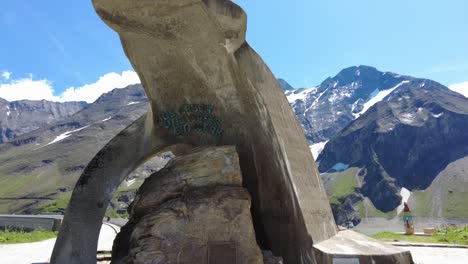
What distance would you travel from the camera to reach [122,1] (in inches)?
544

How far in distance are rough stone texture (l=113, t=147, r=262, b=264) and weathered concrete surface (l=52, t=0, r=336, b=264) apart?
5.02ft

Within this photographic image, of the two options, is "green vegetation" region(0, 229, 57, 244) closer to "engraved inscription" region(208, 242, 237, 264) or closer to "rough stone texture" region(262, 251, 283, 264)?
"engraved inscription" region(208, 242, 237, 264)

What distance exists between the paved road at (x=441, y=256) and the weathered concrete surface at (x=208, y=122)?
6.37 meters

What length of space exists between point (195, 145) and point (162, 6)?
474cm

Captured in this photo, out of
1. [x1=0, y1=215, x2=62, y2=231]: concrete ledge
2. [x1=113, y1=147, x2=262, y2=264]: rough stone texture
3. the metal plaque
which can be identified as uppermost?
[x1=113, y1=147, x2=262, y2=264]: rough stone texture

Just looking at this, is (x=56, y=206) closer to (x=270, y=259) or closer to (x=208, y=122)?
(x=208, y=122)

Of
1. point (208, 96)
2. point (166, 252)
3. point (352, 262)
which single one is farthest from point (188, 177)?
point (352, 262)

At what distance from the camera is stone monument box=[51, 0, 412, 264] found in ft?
45.0

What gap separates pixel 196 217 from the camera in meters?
12.2

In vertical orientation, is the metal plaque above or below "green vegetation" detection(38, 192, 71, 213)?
above

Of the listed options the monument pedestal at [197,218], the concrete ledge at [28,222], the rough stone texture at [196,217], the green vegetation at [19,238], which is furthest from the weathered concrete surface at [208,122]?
the concrete ledge at [28,222]

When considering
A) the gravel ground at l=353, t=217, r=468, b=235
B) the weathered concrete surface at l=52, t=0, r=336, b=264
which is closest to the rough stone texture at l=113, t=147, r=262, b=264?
the weathered concrete surface at l=52, t=0, r=336, b=264

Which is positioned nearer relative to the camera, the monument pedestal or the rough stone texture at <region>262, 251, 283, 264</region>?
the monument pedestal

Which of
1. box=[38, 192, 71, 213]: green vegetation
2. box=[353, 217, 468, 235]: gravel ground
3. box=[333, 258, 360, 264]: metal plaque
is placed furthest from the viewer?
box=[38, 192, 71, 213]: green vegetation
